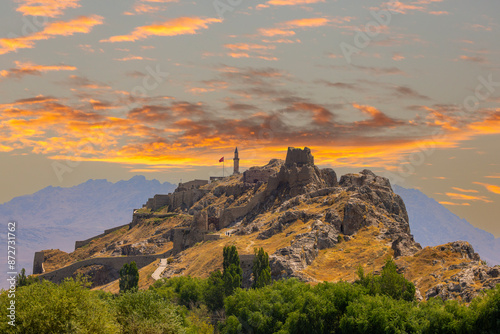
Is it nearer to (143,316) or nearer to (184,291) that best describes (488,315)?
(143,316)

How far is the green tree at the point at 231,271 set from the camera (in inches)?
4670

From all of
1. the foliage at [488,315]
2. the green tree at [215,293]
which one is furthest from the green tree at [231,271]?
the foliage at [488,315]

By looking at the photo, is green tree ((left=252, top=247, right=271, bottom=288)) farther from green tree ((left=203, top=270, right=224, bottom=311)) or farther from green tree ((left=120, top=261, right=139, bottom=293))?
green tree ((left=120, top=261, right=139, bottom=293))

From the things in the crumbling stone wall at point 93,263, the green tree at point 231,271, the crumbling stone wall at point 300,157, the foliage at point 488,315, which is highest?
the crumbling stone wall at point 300,157

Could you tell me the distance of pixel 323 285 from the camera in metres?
98.1

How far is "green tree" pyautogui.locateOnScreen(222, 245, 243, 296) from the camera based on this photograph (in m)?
119

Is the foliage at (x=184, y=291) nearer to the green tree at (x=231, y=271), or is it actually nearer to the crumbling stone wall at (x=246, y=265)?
the green tree at (x=231, y=271)

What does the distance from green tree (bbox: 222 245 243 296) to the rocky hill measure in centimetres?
382

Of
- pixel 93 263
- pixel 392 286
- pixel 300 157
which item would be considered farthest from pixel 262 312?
pixel 93 263

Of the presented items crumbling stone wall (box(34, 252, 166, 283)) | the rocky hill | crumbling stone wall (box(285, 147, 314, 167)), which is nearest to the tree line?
the rocky hill

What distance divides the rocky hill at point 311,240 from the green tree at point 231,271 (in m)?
3.82

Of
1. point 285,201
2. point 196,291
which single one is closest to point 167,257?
point 285,201

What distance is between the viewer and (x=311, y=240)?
127m

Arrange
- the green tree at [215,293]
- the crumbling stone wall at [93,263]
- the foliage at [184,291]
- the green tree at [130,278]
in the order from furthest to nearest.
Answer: the crumbling stone wall at [93,263]
the green tree at [130,278]
the foliage at [184,291]
the green tree at [215,293]
